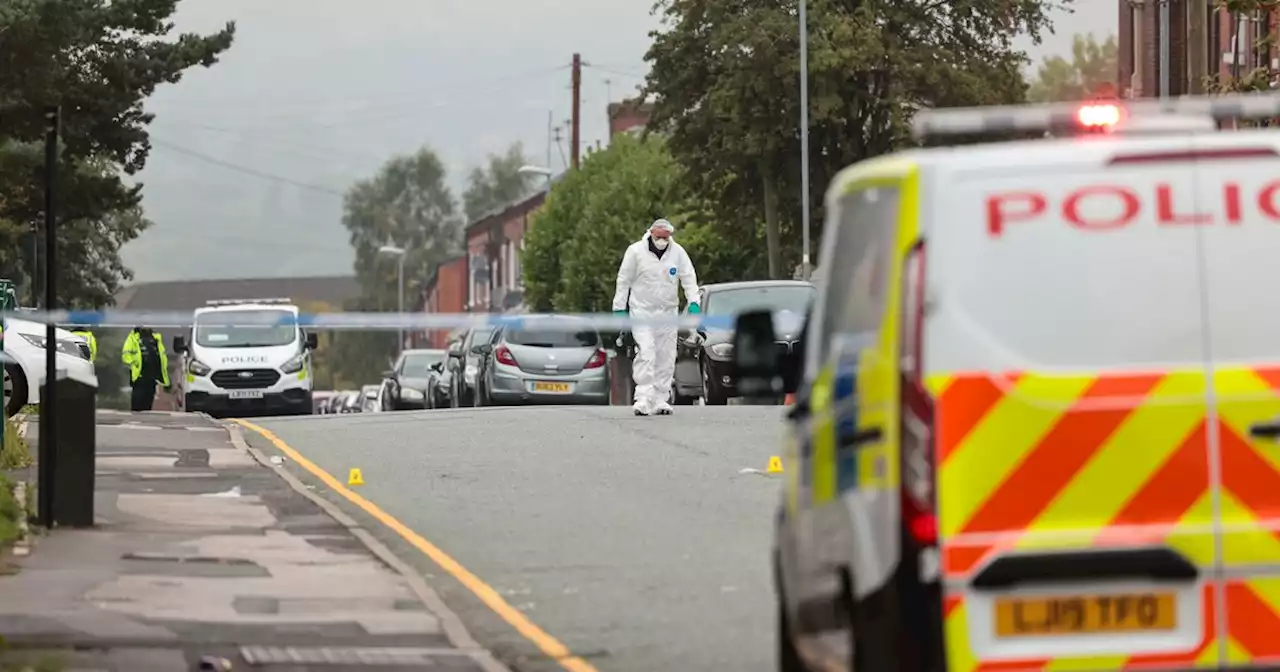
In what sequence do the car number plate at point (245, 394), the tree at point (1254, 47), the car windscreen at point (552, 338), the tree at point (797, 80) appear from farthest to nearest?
the tree at point (797, 80) < the car number plate at point (245, 394) < the car windscreen at point (552, 338) < the tree at point (1254, 47)

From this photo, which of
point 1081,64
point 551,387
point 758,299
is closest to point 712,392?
point 758,299

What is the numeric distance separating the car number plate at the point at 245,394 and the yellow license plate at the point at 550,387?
16.5 ft

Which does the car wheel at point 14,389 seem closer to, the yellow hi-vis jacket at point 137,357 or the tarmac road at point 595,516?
the tarmac road at point 595,516

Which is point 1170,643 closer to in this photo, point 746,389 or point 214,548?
point 746,389

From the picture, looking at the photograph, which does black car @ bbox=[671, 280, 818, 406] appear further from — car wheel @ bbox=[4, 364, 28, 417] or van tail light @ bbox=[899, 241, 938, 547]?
van tail light @ bbox=[899, 241, 938, 547]

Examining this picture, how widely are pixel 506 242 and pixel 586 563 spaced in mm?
114534

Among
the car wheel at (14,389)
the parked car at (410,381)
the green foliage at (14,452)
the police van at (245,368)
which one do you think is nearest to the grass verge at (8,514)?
the green foliage at (14,452)

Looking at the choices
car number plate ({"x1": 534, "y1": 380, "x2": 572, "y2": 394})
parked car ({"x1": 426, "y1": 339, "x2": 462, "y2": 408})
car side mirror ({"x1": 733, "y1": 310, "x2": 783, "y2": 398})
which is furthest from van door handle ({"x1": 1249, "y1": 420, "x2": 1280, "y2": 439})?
parked car ({"x1": 426, "y1": 339, "x2": 462, "y2": 408})

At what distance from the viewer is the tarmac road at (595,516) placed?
1119 centimetres

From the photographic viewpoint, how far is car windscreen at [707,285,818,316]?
31.1m

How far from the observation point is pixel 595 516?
52.7 ft

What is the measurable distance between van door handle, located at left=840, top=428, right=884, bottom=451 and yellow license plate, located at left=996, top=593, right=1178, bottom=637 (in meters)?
0.55

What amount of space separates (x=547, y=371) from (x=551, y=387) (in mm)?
252

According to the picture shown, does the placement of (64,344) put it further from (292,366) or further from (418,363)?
(418,363)
